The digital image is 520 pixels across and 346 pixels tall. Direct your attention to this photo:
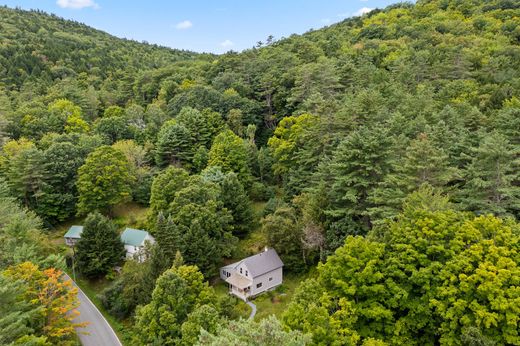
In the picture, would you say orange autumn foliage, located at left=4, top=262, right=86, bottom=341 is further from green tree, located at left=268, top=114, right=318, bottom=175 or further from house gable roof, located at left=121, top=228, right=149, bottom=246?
green tree, located at left=268, top=114, right=318, bottom=175

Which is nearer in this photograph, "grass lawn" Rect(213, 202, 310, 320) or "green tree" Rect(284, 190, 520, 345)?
"green tree" Rect(284, 190, 520, 345)

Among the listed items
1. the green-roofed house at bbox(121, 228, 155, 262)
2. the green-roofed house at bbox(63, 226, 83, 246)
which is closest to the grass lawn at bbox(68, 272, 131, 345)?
the green-roofed house at bbox(121, 228, 155, 262)

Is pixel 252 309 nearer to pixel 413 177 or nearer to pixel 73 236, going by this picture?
pixel 413 177

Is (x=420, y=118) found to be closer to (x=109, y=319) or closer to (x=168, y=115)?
(x=109, y=319)

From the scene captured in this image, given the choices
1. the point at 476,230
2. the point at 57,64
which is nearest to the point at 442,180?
the point at 476,230

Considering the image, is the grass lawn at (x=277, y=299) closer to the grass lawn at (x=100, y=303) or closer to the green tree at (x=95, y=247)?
the grass lawn at (x=100, y=303)

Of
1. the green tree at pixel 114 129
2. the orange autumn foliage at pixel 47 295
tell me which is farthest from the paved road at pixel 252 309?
the green tree at pixel 114 129

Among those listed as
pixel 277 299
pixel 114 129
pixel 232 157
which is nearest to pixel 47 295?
pixel 277 299
